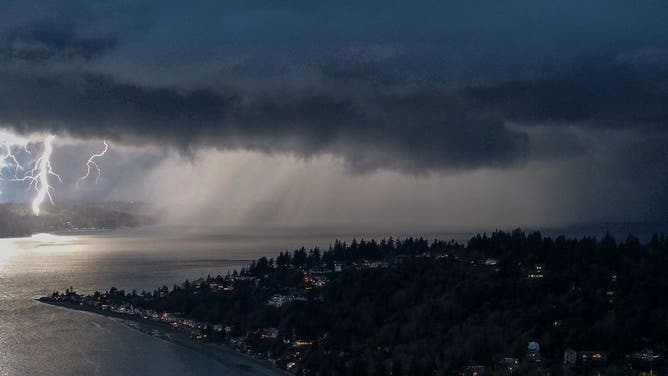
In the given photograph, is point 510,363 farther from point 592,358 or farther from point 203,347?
point 203,347

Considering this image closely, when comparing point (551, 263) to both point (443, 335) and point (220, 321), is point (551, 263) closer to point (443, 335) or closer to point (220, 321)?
point (443, 335)

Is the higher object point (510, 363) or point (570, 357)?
point (570, 357)

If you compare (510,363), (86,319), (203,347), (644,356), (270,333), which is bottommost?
(203,347)

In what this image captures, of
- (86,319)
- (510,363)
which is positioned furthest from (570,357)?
(86,319)

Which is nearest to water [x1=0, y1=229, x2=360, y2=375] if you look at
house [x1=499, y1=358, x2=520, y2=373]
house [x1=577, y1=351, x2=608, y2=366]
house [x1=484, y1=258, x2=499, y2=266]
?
house [x1=499, y1=358, x2=520, y2=373]

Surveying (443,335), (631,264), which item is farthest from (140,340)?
(631,264)

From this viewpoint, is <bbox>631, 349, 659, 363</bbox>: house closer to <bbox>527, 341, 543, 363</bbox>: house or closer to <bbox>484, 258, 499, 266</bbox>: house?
<bbox>527, 341, 543, 363</bbox>: house
